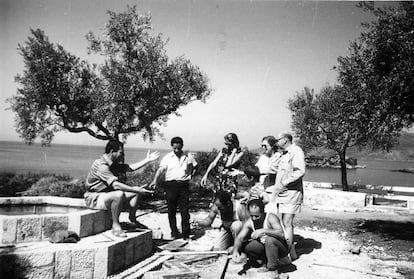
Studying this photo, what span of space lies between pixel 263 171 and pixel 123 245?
3.26 m

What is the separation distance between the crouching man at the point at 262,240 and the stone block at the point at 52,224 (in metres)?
3.00

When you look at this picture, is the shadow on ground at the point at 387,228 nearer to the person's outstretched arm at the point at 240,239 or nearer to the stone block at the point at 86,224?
the person's outstretched arm at the point at 240,239

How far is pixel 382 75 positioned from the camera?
25.7 ft

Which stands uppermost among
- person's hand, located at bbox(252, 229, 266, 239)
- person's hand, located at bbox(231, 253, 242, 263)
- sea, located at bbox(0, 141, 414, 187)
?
person's hand, located at bbox(252, 229, 266, 239)

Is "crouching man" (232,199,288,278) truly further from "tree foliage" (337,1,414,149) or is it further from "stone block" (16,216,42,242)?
"tree foliage" (337,1,414,149)

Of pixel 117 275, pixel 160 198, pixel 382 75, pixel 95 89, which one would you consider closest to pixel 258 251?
pixel 117 275

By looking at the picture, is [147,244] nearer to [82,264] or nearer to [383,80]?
[82,264]

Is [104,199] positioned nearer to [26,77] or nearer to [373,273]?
[373,273]

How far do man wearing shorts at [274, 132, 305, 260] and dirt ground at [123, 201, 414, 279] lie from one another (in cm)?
71

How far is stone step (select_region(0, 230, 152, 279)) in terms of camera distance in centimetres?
400

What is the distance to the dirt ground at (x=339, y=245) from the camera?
201 inches

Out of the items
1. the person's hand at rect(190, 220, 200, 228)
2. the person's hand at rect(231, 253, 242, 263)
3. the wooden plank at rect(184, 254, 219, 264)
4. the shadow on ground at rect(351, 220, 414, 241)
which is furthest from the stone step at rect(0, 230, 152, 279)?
the shadow on ground at rect(351, 220, 414, 241)

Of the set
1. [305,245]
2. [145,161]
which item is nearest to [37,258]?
[145,161]

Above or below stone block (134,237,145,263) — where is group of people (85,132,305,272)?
above
